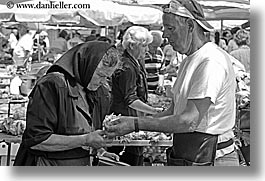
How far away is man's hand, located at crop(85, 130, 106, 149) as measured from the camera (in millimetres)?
2225

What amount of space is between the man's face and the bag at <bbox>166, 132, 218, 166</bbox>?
371mm

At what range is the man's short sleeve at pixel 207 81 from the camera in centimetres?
221

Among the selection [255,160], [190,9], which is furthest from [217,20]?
[255,160]

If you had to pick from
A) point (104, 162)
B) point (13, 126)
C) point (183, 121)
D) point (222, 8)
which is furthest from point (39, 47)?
point (222, 8)

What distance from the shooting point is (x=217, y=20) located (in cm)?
223

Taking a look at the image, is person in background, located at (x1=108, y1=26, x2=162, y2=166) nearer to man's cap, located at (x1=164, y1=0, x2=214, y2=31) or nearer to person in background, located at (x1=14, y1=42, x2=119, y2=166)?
person in background, located at (x1=14, y1=42, x2=119, y2=166)

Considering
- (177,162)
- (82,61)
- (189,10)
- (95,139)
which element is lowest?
(177,162)

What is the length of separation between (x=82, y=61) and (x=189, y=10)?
501 mm

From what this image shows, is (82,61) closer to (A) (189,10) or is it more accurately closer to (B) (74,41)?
(B) (74,41)

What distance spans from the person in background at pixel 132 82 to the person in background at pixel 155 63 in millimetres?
18

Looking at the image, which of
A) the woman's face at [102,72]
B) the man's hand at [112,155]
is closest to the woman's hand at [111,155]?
the man's hand at [112,155]

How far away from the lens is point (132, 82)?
224cm

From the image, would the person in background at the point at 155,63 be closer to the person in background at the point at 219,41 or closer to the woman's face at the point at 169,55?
the woman's face at the point at 169,55

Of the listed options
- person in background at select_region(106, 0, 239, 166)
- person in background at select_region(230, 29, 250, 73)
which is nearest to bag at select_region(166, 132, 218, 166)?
person in background at select_region(106, 0, 239, 166)
